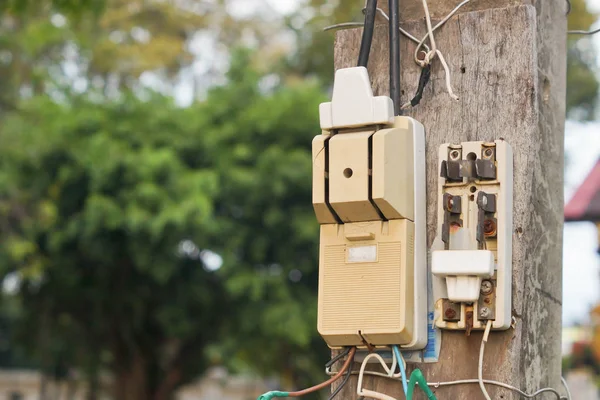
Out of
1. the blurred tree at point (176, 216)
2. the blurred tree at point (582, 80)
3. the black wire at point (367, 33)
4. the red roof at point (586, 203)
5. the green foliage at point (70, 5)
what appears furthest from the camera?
the blurred tree at point (582, 80)

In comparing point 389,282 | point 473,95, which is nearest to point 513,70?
point 473,95

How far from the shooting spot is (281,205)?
14.9m

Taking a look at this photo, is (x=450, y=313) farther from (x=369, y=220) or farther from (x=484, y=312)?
(x=369, y=220)

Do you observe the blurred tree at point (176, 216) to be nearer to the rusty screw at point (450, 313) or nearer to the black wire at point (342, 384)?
the black wire at point (342, 384)

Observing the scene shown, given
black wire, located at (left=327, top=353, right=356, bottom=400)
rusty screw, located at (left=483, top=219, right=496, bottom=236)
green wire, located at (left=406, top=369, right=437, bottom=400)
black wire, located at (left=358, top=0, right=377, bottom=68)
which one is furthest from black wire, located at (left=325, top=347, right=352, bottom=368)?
black wire, located at (left=358, top=0, right=377, bottom=68)

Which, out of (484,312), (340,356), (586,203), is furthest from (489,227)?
(586,203)

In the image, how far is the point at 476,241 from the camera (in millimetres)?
2008

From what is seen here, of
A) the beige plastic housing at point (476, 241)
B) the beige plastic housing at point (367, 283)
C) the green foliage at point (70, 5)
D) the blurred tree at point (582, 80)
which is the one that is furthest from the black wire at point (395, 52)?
the blurred tree at point (582, 80)

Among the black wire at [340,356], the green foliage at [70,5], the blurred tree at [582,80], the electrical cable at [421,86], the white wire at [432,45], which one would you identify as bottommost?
the black wire at [340,356]

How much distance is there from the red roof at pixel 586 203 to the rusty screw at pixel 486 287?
22.0 ft

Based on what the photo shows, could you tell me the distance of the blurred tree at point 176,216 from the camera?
1362 cm

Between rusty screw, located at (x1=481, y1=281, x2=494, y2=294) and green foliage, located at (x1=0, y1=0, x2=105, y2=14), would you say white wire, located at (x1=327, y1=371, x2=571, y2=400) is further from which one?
green foliage, located at (x1=0, y1=0, x2=105, y2=14)

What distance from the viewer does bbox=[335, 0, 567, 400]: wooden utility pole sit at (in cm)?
204

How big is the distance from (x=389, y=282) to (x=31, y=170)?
13.4 meters
